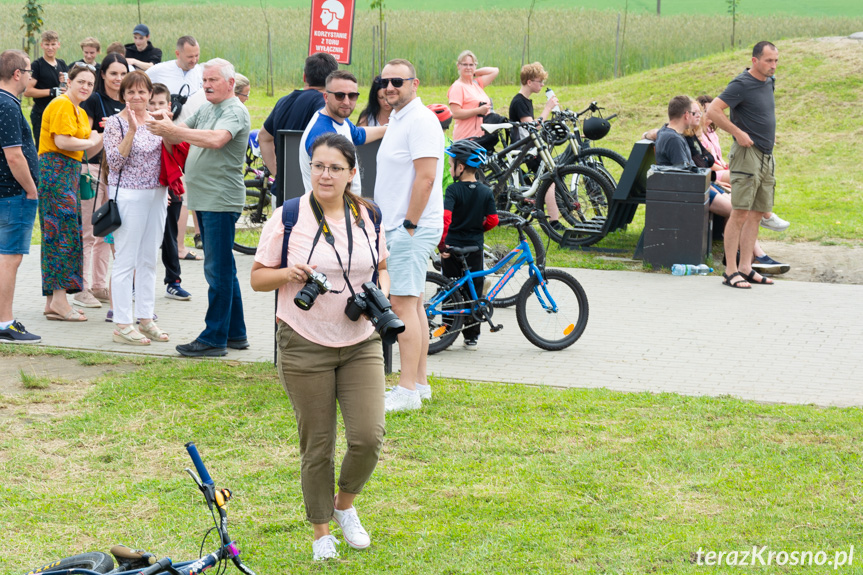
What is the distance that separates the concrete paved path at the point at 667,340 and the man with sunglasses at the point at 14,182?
39 cm

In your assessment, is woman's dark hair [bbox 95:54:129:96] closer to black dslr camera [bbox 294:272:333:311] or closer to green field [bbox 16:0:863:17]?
black dslr camera [bbox 294:272:333:311]

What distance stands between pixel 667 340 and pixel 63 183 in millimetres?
5086

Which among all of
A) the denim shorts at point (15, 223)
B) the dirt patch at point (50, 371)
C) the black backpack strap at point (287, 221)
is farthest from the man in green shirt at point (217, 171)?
the black backpack strap at point (287, 221)

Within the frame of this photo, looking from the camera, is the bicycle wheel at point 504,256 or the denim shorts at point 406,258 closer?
the denim shorts at point 406,258

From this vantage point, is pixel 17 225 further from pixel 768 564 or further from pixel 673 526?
pixel 768 564

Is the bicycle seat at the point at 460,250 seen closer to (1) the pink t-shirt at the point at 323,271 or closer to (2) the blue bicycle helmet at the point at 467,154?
(2) the blue bicycle helmet at the point at 467,154

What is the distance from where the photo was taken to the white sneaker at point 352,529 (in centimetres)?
436

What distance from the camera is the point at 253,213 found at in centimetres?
1222

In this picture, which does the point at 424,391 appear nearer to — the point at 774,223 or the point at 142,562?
the point at 142,562

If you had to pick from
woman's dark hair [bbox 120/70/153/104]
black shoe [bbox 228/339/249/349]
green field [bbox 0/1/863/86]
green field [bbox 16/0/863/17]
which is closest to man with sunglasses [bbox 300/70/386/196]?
woman's dark hair [bbox 120/70/153/104]

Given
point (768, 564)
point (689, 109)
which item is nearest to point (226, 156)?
point (768, 564)

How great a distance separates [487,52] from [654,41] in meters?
5.86

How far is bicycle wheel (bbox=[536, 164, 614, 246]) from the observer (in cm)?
1202

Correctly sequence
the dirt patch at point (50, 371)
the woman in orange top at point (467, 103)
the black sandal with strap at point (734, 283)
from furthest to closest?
1. the woman in orange top at point (467, 103)
2. the black sandal with strap at point (734, 283)
3. the dirt patch at point (50, 371)
